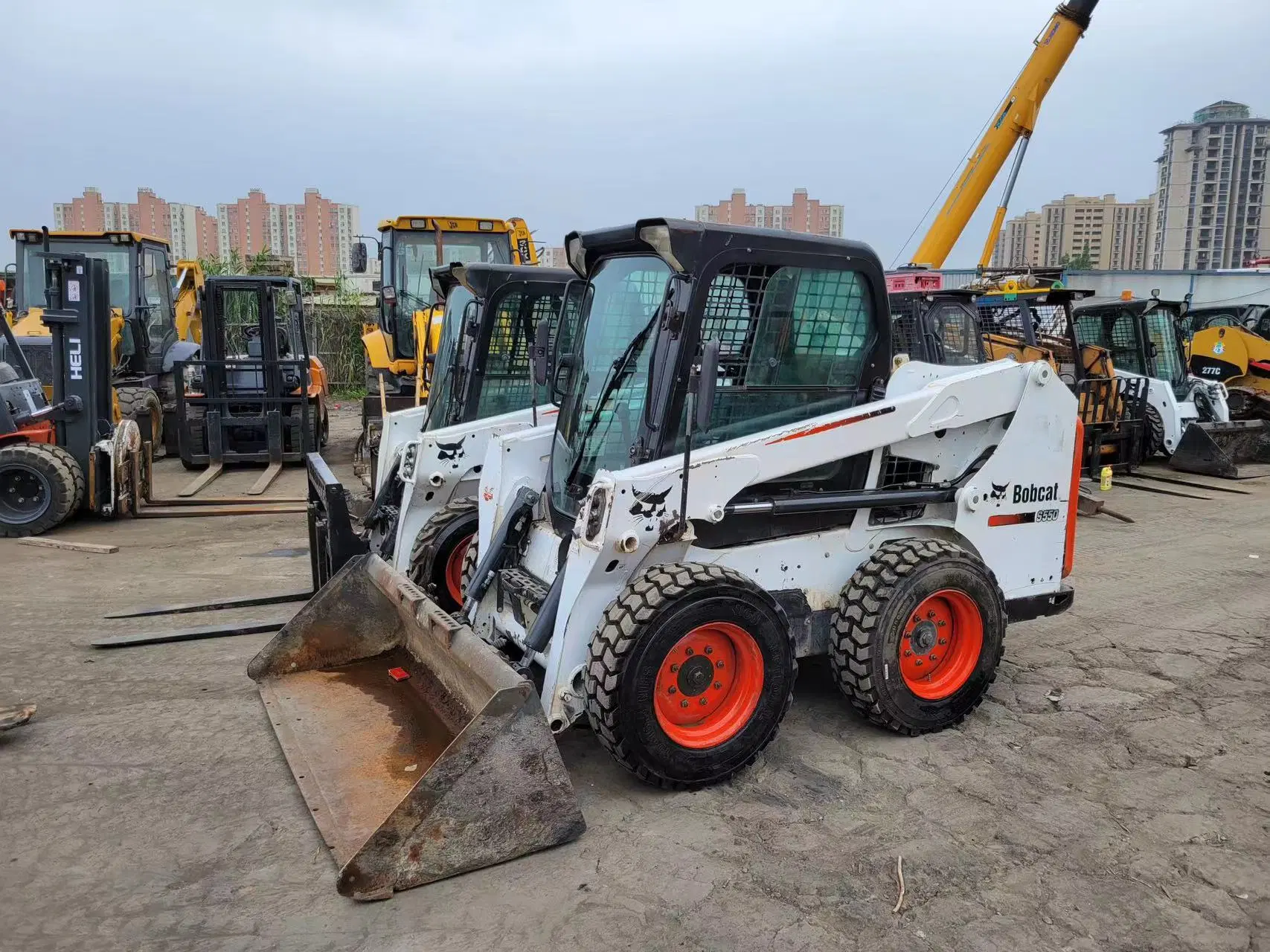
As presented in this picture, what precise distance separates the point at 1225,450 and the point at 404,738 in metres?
11.4

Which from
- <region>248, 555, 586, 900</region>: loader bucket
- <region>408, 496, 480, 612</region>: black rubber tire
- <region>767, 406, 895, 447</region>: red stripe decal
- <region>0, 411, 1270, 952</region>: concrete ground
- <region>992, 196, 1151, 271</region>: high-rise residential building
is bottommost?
<region>0, 411, 1270, 952</region>: concrete ground

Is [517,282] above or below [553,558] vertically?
above

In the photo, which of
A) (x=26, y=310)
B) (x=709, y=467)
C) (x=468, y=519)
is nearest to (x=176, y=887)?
(x=709, y=467)

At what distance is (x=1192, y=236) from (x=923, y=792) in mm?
42656

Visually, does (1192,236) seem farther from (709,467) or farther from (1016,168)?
(709,467)

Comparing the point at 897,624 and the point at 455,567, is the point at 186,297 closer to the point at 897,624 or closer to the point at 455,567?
the point at 455,567

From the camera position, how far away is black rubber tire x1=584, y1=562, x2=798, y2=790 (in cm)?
345

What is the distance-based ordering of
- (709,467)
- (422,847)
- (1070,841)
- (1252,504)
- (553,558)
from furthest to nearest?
(1252,504) < (553,558) < (709,467) < (1070,841) < (422,847)

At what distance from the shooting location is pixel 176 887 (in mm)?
3113

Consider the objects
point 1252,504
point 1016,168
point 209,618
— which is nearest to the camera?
point 209,618

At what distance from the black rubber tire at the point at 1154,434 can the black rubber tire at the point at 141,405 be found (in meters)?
11.7

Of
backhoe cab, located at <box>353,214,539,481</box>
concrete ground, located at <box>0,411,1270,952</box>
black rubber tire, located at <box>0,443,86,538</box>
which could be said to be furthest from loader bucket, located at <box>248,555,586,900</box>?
backhoe cab, located at <box>353,214,539,481</box>

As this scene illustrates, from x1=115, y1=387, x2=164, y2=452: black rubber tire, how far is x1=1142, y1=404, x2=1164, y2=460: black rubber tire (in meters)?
11.7

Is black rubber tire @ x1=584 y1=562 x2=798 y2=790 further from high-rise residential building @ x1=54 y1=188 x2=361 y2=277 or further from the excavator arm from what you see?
high-rise residential building @ x1=54 y1=188 x2=361 y2=277
